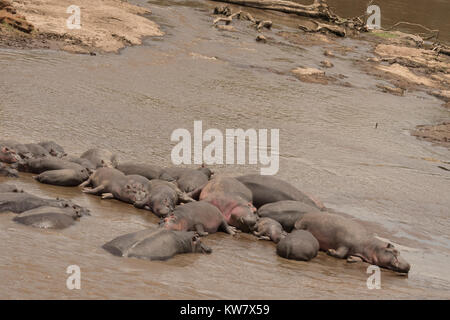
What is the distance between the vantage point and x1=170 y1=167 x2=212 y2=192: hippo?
329 inches

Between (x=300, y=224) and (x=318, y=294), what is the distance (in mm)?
1976

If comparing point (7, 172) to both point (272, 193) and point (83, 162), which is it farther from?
point (272, 193)

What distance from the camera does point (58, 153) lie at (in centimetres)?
884

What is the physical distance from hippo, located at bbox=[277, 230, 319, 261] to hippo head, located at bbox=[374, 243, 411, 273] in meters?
0.69

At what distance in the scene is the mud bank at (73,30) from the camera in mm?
17484

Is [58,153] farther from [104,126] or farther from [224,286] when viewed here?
[224,286]

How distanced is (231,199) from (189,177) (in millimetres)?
1055

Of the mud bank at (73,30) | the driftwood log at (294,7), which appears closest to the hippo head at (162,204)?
the mud bank at (73,30)

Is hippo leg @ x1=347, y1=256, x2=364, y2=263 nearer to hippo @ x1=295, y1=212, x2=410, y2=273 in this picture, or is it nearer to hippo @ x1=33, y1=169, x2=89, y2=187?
hippo @ x1=295, y1=212, x2=410, y2=273

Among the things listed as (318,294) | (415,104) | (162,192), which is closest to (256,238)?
(162,192)

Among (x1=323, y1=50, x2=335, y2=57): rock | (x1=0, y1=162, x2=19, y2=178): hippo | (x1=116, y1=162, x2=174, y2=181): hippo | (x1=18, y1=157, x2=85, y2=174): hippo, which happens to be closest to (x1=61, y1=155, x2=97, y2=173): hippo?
(x1=18, y1=157, x2=85, y2=174): hippo

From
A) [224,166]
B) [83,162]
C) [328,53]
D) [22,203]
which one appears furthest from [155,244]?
[328,53]

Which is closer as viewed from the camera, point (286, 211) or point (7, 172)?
point (286, 211)

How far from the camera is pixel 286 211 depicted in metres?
7.61
